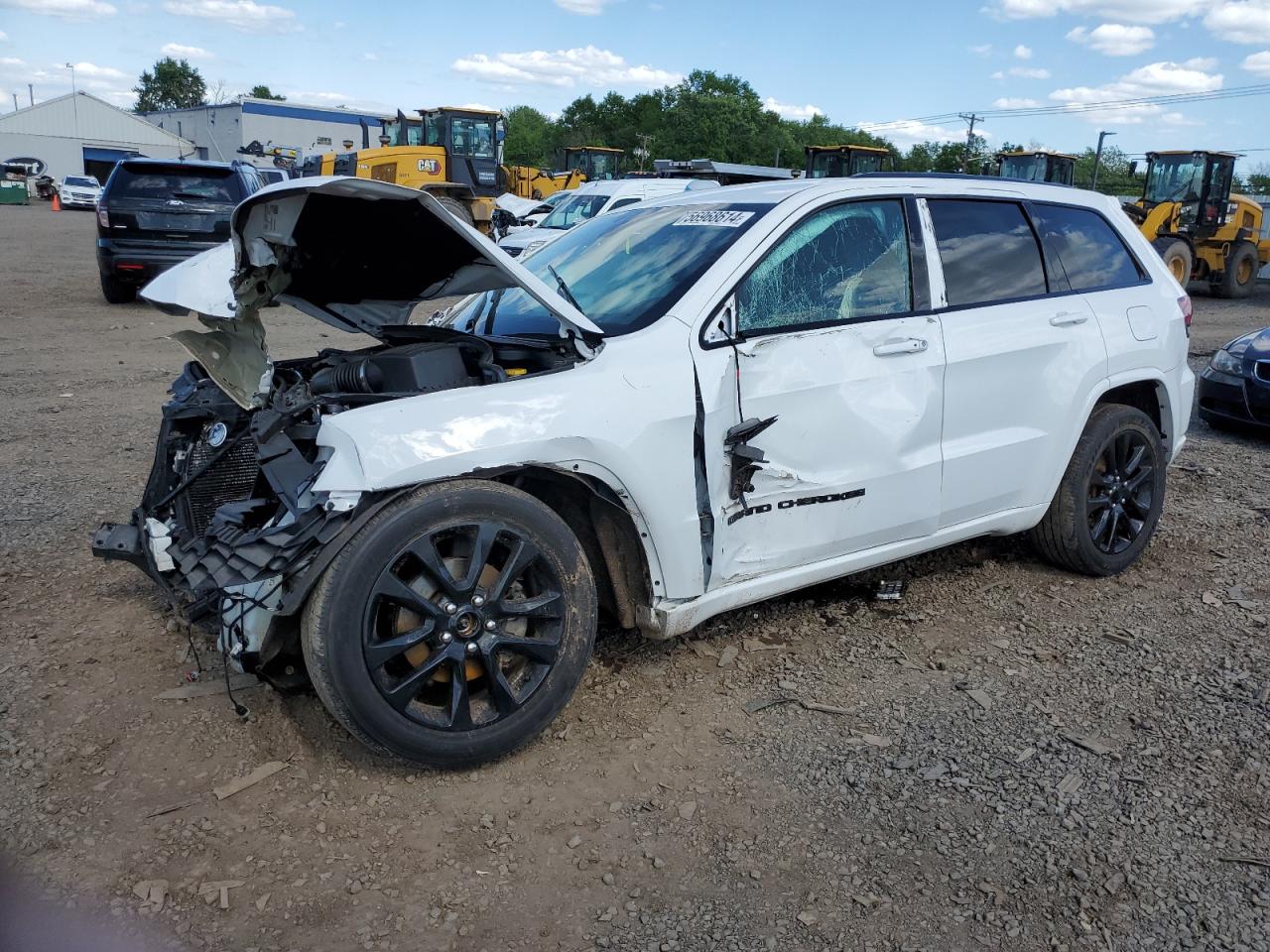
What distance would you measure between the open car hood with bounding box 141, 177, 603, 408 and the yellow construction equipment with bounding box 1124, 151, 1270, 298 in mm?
17922

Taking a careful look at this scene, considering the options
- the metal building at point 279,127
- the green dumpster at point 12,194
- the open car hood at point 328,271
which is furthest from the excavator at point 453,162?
the metal building at point 279,127

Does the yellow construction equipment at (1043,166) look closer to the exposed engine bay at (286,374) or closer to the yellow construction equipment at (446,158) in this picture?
the yellow construction equipment at (446,158)

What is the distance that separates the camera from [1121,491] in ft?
15.6

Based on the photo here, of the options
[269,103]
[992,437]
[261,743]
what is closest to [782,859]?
[261,743]

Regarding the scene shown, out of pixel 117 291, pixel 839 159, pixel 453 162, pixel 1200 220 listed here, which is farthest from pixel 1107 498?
pixel 453 162

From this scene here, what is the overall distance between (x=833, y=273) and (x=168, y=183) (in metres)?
10.9

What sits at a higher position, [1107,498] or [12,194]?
[12,194]

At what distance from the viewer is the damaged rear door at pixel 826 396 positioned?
11.3 ft

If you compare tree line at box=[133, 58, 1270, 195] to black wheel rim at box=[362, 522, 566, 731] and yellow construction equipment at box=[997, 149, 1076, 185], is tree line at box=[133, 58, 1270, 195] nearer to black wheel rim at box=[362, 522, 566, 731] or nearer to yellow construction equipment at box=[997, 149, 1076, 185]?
yellow construction equipment at box=[997, 149, 1076, 185]

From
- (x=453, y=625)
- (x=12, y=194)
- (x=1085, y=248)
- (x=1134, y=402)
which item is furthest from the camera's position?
(x=12, y=194)

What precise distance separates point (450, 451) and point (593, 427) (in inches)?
18.3

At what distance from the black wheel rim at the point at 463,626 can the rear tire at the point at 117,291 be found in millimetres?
12258

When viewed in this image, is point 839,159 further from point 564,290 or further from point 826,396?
point 826,396

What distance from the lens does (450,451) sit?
→ 2955 millimetres
